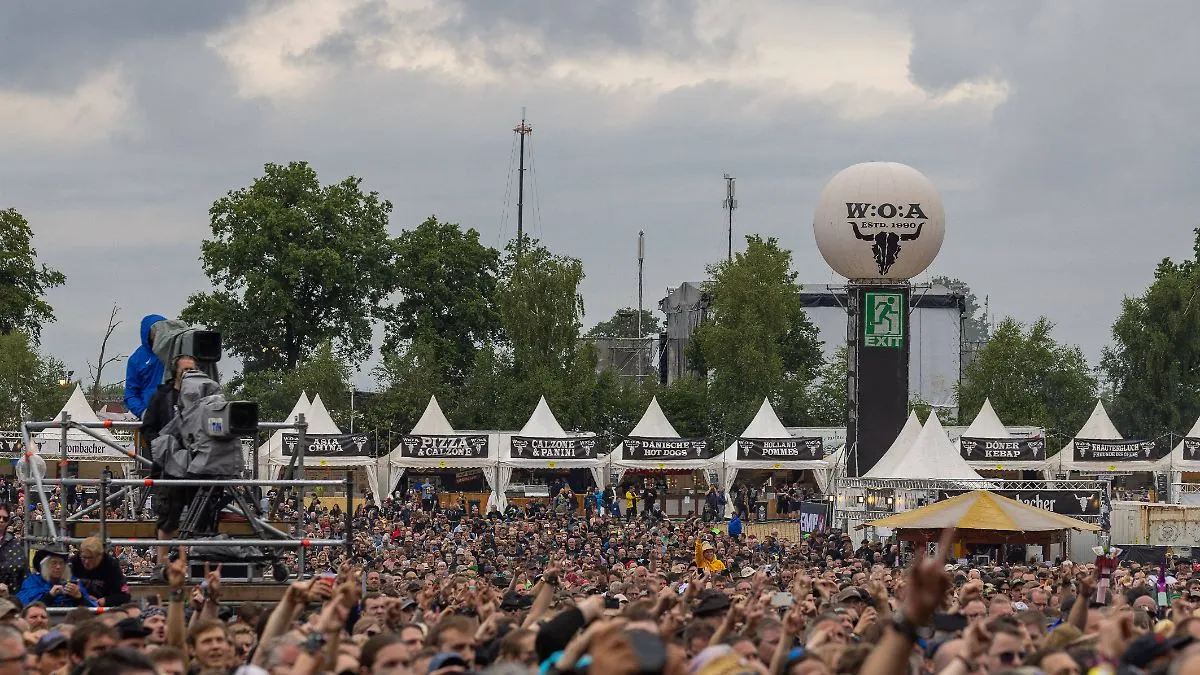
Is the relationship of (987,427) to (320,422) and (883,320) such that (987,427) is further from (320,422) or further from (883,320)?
(320,422)

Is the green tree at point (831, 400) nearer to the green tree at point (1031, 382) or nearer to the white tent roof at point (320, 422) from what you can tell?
the green tree at point (1031, 382)

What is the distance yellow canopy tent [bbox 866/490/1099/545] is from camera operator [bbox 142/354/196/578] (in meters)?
16.4

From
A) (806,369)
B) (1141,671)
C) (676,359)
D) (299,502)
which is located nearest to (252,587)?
(299,502)

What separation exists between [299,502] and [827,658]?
6.36 m

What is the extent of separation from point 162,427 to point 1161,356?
Answer: 62.3 meters

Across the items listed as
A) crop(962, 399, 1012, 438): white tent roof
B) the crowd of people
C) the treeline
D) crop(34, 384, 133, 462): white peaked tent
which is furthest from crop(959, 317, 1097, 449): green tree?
the crowd of people

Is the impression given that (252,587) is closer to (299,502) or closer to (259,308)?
(299,502)

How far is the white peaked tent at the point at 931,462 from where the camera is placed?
136 feet

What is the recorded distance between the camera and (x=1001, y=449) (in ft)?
168

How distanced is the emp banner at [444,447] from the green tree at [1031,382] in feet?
91.6

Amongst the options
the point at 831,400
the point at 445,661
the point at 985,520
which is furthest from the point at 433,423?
the point at 445,661

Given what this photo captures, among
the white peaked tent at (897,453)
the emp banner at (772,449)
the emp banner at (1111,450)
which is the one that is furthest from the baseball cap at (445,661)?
the emp banner at (1111,450)

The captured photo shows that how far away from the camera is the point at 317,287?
76312 millimetres

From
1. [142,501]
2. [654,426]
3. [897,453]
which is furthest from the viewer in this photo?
[654,426]
